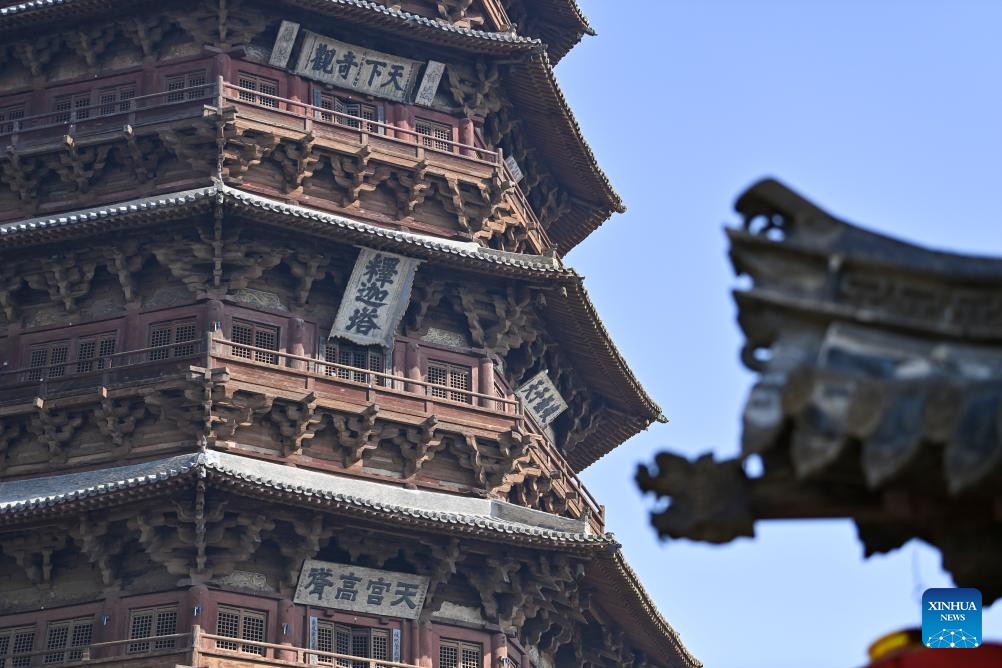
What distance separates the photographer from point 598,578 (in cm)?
2250

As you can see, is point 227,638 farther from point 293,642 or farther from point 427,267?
point 427,267

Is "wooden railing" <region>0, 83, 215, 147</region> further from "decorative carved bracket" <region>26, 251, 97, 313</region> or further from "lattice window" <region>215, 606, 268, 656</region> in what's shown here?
"lattice window" <region>215, 606, 268, 656</region>

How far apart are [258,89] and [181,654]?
27.2 ft

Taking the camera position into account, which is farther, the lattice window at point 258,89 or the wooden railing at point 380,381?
the lattice window at point 258,89

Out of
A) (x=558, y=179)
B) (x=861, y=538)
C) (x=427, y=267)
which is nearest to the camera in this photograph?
(x=861, y=538)

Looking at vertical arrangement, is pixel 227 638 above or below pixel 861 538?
above

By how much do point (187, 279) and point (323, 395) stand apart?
2433 millimetres

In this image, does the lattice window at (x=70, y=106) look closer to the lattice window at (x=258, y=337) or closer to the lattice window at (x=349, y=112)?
the lattice window at (x=349, y=112)

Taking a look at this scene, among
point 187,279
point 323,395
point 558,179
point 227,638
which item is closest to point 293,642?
point 227,638

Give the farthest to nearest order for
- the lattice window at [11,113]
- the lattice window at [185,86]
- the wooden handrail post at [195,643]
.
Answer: the lattice window at [11,113]
the lattice window at [185,86]
the wooden handrail post at [195,643]

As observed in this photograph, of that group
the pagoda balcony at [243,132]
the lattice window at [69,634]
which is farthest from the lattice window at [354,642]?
the pagoda balcony at [243,132]

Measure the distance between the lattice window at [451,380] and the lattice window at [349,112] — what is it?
3.43m

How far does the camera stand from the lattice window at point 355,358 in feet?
72.6

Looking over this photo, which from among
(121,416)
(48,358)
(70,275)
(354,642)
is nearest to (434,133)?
(70,275)
